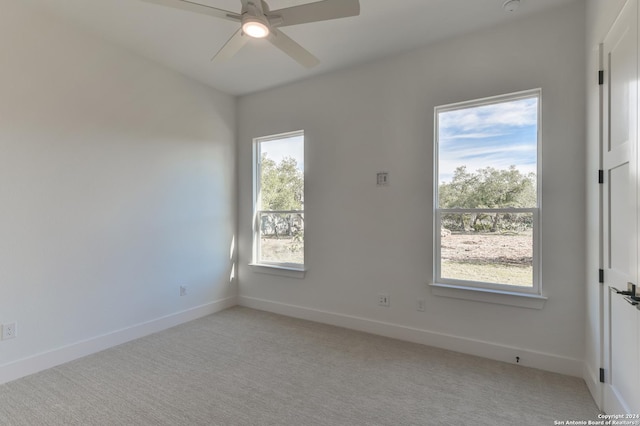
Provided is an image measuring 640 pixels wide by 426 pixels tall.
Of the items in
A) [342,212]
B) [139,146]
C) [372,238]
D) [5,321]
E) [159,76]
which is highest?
[159,76]

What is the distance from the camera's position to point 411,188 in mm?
3164

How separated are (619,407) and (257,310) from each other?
3502 mm

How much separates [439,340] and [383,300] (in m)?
0.64

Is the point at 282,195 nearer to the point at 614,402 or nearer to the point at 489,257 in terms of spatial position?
the point at 489,257

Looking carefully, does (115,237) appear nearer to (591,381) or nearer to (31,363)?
(31,363)

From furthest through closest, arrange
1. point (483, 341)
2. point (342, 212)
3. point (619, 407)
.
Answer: point (342, 212) → point (483, 341) → point (619, 407)

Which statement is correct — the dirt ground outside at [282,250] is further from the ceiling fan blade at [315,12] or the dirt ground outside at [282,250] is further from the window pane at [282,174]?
the ceiling fan blade at [315,12]

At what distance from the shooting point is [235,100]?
4430 millimetres

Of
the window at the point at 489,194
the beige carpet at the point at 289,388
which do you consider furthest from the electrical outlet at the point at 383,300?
the window at the point at 489,194

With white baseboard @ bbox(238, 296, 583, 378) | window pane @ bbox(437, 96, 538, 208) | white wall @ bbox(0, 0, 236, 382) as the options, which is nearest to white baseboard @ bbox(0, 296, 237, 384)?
white wall @ bbox(0, 0, 236, 382)

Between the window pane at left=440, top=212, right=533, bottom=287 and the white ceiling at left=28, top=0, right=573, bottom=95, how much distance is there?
1701 mm

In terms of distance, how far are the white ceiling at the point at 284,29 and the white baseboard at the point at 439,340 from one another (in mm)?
2821

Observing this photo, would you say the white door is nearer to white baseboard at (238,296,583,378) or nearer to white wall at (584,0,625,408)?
white wall at (584,0,625,408)

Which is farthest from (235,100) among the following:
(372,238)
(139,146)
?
(372,238)
